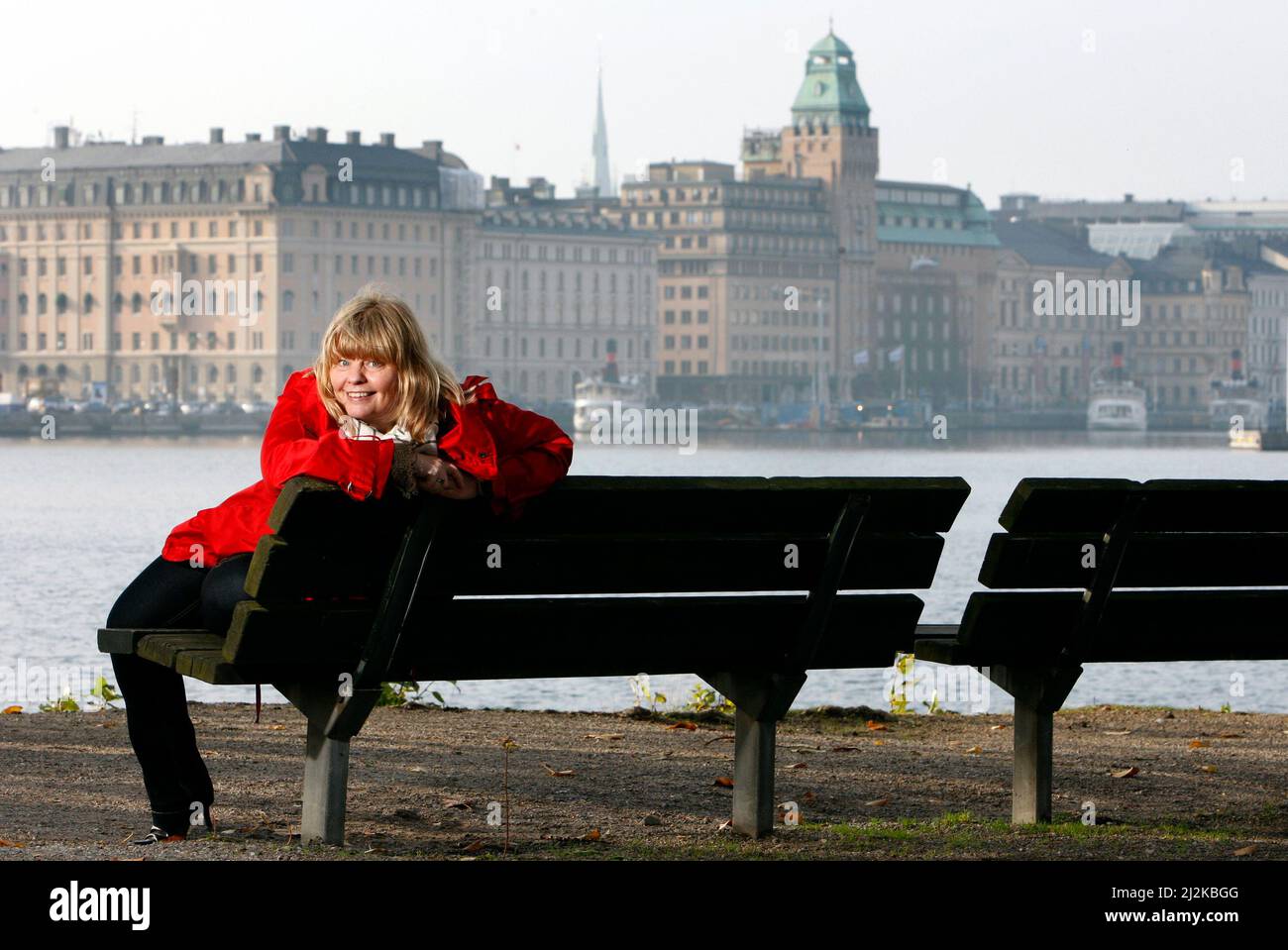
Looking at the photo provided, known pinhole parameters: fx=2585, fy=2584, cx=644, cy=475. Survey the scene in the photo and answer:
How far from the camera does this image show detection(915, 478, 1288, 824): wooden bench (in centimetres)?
519

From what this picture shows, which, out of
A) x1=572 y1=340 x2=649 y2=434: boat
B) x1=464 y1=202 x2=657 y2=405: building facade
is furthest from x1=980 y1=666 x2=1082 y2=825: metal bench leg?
x1=464 y1=202 x2=657 y2=405: building facade

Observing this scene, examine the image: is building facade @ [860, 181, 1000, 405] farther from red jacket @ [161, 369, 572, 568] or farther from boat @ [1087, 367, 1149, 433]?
red jacket @ [161, 369, 572, 568]

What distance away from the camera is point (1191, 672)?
70.3ft

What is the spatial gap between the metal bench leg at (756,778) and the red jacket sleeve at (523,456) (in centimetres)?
77

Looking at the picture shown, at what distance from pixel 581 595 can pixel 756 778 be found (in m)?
0.51

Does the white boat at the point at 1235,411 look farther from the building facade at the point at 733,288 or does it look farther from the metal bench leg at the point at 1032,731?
the metal bench leg at the point at 1032,731

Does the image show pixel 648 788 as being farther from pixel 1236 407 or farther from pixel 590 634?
pixel 1236 407

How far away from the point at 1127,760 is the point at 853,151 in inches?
6043

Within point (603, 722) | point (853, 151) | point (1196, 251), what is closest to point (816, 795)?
point (603, 722)

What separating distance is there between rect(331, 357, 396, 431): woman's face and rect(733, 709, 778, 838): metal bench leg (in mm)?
994

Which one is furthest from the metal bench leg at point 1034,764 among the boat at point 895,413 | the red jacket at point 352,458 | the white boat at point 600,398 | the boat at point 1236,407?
the boat at point 895,413

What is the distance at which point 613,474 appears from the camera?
108ft
